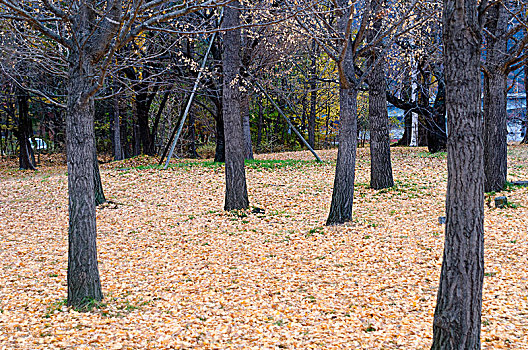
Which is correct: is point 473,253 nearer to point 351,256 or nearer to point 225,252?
point 351,256

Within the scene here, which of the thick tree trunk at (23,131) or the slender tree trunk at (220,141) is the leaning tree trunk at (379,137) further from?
the thick tree trunk at (23,131)

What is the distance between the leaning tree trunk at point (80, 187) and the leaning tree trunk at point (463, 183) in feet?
11.3

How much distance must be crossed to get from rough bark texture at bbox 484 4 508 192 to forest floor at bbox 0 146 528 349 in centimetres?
64

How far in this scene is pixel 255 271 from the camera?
6.13m

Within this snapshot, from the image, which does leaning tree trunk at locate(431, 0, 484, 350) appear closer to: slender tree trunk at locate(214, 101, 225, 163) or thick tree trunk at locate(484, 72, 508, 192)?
thick tree trunk at locate(484, 72, 508, 192)

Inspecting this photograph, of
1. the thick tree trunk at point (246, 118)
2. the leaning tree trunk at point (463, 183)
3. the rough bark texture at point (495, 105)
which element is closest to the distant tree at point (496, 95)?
the rough bark texture at point (495, 105)

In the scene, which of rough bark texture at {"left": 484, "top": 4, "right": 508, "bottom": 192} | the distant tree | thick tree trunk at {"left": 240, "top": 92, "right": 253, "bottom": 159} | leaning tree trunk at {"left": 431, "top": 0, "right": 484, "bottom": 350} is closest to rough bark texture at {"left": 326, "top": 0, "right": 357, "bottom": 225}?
the distant tree

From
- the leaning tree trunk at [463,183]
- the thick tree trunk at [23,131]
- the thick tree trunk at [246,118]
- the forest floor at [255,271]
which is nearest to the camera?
the leaning tree trunk at [463,183]

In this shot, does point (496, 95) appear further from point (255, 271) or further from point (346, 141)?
point (255, 271)

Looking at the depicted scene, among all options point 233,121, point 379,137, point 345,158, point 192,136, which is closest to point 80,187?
point 345,158

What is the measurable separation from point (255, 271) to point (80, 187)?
8.60 feet

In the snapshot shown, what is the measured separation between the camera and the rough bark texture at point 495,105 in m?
9.40

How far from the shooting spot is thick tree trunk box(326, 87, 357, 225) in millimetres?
7793

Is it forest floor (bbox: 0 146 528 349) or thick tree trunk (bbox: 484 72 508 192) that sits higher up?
thick tree trunk (bbox: 484 72 508 192)
